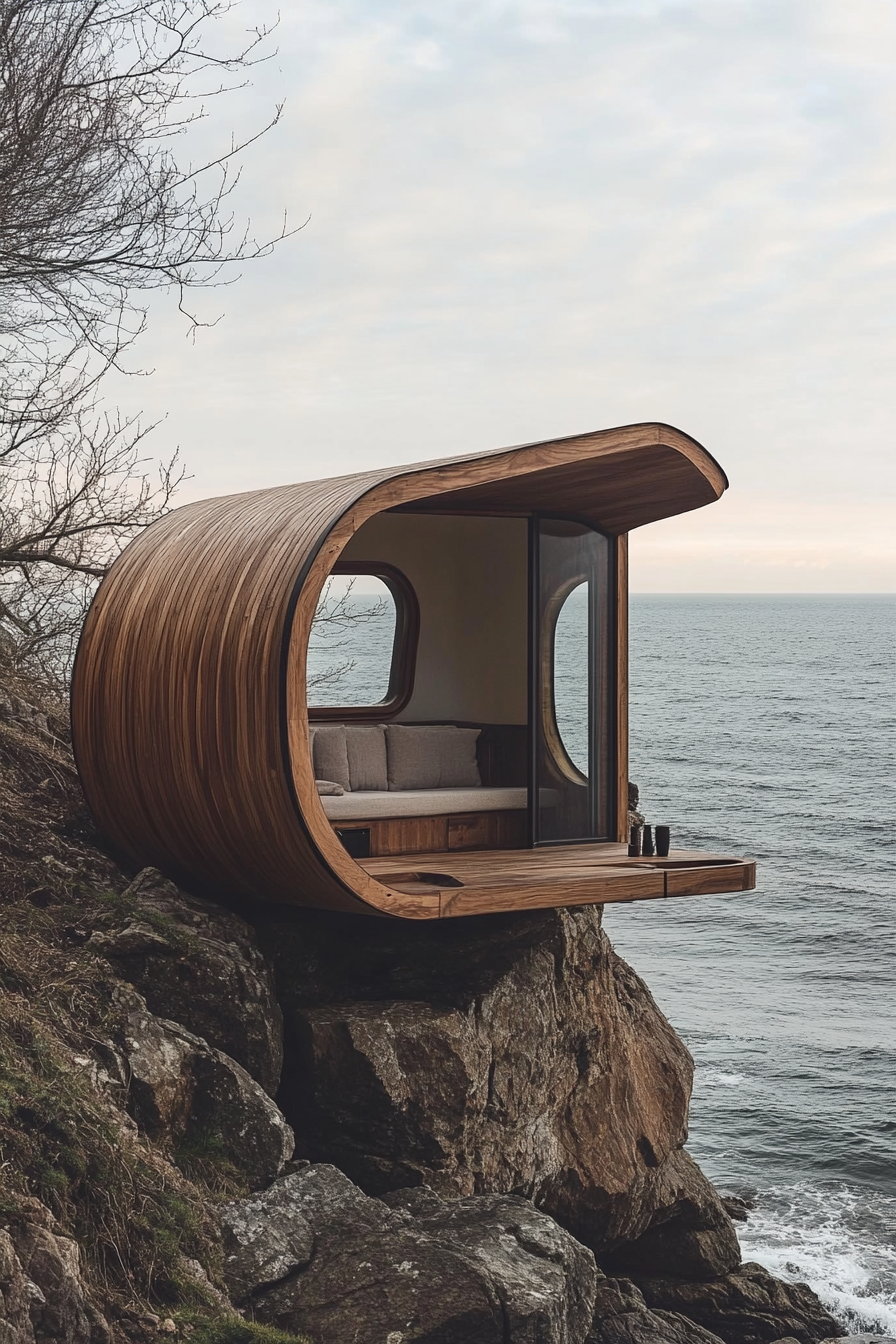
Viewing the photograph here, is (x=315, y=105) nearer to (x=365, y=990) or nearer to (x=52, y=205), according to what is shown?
(x=52, y=205)

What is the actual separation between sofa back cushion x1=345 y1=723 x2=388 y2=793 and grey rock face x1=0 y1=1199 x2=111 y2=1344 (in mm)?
5518

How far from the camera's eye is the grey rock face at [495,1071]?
8422 mm

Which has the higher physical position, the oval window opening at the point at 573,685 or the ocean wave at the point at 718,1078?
the oval window opening at the point at 573,685

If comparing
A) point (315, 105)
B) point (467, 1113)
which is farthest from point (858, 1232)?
point (315, 105)

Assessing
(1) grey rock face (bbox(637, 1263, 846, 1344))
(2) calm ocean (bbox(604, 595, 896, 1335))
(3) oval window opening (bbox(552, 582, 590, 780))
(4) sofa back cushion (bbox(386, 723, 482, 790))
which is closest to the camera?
(3) oval window opening (bbox(552, 582, 590, 780))

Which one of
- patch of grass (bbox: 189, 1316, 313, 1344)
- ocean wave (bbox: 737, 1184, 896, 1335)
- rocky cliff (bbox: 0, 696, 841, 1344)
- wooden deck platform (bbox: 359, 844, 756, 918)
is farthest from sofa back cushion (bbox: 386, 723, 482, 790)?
ocean wave (bbox: 737, 1184, 896, 1335)

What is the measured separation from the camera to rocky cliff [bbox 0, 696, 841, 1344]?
5.83 m

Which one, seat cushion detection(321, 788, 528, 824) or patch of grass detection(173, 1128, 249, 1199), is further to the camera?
seat cushion detection(321, 788, 528, 824)

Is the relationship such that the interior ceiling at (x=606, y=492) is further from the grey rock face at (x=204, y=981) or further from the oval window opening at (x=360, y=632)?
the grey rock face at (x=204, y=981)

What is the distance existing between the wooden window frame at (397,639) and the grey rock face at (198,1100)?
420 cm

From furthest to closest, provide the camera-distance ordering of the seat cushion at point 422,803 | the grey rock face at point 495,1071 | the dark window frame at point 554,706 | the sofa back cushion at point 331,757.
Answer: the sofa back cushion at point 331,757 → the dark window frame at point 554,706 → the seat cushion at point 422,803 → the grey rock face at point 495,1071

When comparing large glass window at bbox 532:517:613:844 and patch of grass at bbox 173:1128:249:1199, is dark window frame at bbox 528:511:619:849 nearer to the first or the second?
large glass window at bbox 532:517:613:844

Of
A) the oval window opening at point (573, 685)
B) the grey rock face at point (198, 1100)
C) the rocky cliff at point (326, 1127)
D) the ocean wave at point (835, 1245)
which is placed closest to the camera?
the rocky cliff at point (326, 1127)

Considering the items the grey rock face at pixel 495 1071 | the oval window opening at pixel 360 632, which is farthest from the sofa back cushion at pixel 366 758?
the grey rock face at pixel 495 1071
